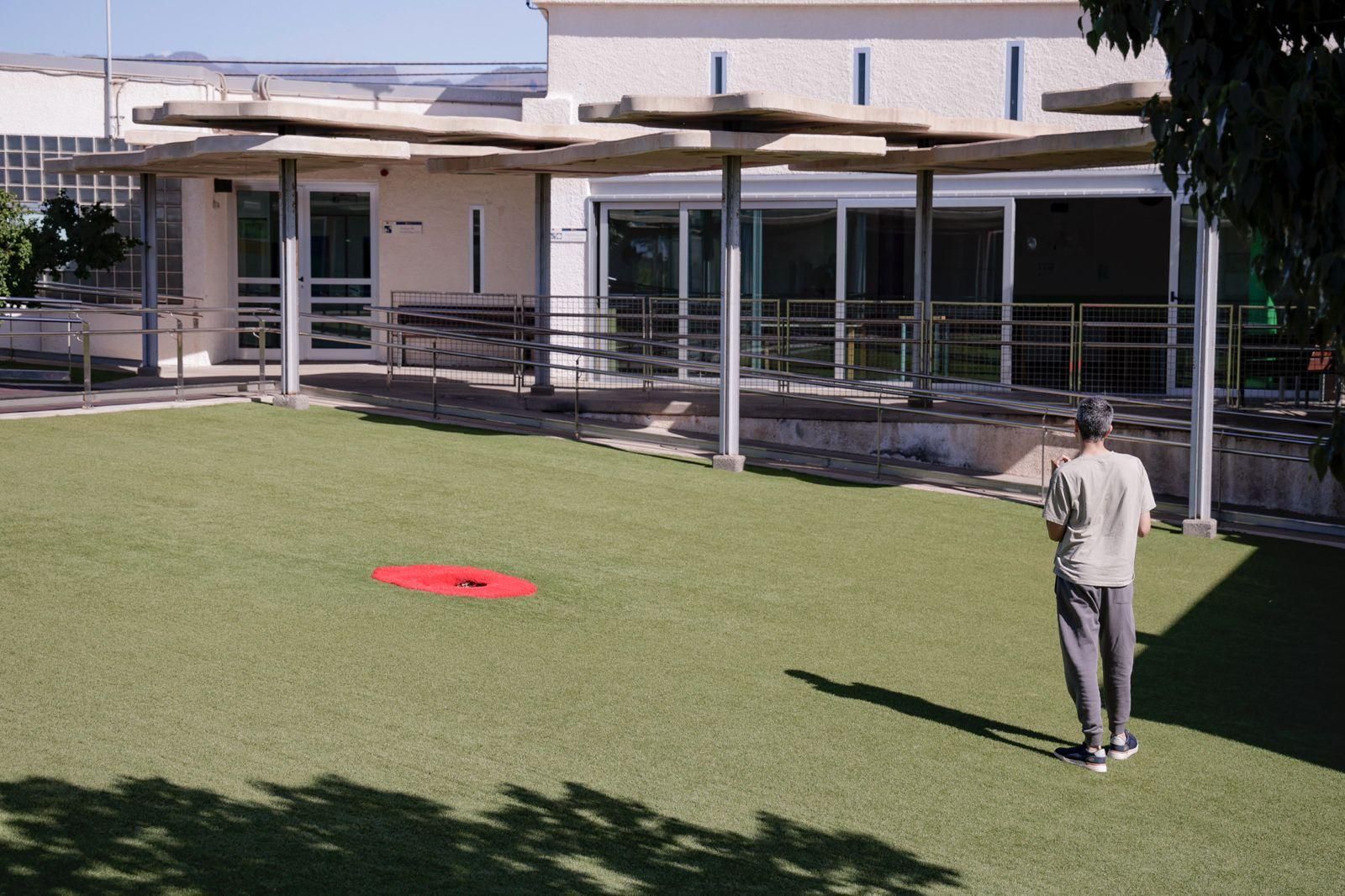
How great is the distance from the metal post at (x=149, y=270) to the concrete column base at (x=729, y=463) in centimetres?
887

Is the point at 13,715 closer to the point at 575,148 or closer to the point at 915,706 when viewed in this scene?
the point at 915,706

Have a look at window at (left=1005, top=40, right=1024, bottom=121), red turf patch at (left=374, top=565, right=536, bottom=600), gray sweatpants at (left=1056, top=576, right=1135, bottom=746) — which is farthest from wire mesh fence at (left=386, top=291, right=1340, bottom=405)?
gray sweatpants at (left=1056, top=576, right=1135, bottom=746)

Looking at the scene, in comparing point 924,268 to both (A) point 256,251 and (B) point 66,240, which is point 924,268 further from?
(B) point 66,240

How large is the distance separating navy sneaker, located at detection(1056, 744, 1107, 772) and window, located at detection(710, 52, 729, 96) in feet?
52.1

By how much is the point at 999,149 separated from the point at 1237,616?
6864 mm

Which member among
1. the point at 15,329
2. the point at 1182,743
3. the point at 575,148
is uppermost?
the point at 575,148

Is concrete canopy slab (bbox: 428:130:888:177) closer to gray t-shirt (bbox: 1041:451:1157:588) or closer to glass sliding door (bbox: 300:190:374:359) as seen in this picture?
glass sliding door (bbox: 300:190:374:359)

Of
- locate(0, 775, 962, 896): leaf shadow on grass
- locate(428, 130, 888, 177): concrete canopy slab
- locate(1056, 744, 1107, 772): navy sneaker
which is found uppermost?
locate(428, 130, 888, 177): concrete canopy slab

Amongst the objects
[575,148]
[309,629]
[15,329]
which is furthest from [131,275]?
[309,629]

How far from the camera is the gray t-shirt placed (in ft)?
23.1

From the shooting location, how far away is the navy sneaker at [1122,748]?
23.6 ft

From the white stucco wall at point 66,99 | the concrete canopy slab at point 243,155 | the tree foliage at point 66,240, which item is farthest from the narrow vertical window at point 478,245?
the tree foliage at point 66,240

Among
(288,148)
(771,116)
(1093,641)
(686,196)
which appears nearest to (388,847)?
(1093,641)

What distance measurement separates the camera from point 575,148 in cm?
1585
